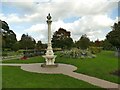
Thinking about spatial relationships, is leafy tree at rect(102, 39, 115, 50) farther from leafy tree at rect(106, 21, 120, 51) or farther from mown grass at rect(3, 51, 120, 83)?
mown grass at rect(3, 51, 120, 83)

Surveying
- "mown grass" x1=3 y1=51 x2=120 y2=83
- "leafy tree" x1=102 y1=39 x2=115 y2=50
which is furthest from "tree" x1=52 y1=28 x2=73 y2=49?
"mown grass" x1=3 y1=51 x2=120 y2=83

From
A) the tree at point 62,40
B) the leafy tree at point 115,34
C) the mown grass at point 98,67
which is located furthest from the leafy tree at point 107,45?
the mown grass at point 98,67

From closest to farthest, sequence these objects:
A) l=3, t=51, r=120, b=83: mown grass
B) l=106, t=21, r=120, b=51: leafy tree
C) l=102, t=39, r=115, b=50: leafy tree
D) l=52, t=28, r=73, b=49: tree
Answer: l=3, t=51, r=120, b=83: mown grass
l=106, t=21, r=120, b=51: leafy tree
l=102, t=39, r=115, b=50: leafy tree
l=52, t=28, r=73, b=49: tree

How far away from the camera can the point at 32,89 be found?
10.0m

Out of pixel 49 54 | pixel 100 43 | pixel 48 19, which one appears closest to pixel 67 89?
pixel 49 54

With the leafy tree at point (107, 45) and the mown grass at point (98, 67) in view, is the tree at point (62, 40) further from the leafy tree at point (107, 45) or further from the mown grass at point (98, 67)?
the mown grass at point (98, 67)

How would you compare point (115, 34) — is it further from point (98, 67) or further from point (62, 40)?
point (62, 40)

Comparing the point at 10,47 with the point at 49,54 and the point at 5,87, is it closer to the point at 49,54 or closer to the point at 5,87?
the point at 49,54

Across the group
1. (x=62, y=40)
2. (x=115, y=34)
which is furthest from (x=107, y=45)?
(x=115, y=34)

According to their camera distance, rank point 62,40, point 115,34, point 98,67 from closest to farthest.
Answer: point 98,67 → point 115,34 → point 62,40

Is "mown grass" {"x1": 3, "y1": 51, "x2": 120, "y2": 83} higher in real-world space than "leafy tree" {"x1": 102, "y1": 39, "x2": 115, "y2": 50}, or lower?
lower

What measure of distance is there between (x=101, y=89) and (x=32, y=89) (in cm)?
341

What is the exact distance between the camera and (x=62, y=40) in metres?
66.8

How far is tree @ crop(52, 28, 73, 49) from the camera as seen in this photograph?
66.6 meters
